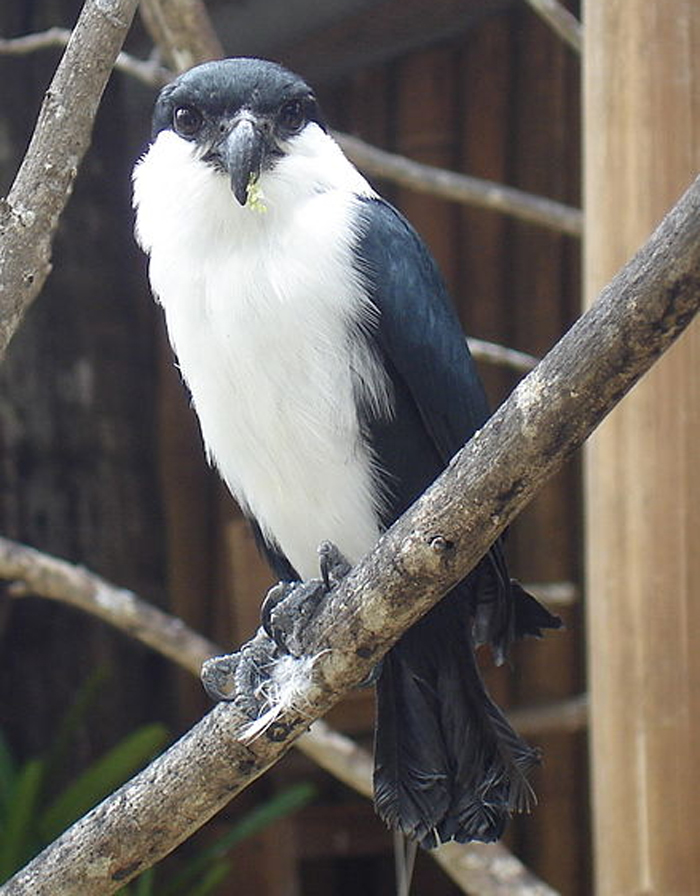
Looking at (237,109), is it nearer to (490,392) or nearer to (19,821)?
(19,821)

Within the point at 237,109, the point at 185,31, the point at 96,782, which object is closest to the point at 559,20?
the point at 185,31

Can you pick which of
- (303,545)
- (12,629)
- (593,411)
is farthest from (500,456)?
(12,629)

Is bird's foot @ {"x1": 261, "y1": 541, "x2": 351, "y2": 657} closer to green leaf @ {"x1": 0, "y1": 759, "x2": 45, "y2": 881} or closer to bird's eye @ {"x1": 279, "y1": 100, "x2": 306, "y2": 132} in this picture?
bird's eye @ {"x1": 279, "y1": 100, "x2": 306, "y2": 132}

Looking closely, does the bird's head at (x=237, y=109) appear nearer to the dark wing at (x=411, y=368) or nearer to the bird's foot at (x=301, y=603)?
the dark wing at (x=411, y=368)

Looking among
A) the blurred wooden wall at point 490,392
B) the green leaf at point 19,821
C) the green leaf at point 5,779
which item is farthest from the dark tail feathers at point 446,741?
the blurred wooden wall at point 490,392

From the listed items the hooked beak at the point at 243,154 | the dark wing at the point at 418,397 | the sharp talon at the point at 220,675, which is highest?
the hooked beak at the point at 243,154

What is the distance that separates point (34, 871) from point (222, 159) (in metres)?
1.13

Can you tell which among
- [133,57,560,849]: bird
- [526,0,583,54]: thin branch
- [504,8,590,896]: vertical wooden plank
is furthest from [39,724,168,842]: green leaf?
[526,0,583,54]: thin branch

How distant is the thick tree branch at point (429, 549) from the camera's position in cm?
168

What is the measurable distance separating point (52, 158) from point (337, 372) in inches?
21.5

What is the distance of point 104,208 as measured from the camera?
16.0 ft

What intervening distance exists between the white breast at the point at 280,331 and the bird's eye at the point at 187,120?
2 cm

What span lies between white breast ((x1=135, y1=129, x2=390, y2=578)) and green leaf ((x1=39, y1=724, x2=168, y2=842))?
143cm

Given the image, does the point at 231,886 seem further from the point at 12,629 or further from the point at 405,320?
the point at 405,320
